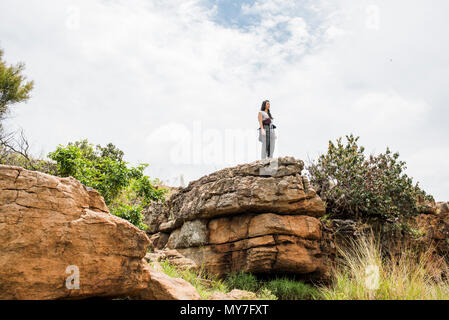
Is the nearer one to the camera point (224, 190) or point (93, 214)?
point (93, 214)

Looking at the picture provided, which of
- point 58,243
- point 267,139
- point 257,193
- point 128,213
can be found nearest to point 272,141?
point 267,139

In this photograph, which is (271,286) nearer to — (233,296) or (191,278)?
(191,278)

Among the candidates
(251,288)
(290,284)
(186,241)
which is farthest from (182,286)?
(186,241)

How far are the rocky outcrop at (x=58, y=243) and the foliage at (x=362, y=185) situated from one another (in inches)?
354

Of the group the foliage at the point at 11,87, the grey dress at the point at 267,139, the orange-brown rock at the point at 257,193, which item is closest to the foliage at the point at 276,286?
the orange-brown rock at the point at 257,193

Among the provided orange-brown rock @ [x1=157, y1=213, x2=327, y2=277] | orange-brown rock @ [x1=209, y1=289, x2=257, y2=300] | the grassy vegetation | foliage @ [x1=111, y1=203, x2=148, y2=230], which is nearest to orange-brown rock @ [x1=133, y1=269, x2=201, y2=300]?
orange-brown rock @ [x1=209, y1=289, x2=257, y2=300]

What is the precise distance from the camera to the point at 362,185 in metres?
12.1

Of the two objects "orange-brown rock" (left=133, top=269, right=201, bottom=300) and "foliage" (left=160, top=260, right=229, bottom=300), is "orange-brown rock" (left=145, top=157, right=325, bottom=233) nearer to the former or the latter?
"foliage" (left=160, top=260, right=229, bottom=300)

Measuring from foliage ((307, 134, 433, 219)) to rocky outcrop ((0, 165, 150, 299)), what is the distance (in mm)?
8996

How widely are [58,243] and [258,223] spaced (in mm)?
6268

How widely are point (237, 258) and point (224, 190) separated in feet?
6.73

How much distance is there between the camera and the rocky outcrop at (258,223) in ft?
31.3

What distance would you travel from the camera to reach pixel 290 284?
9.03 metres
